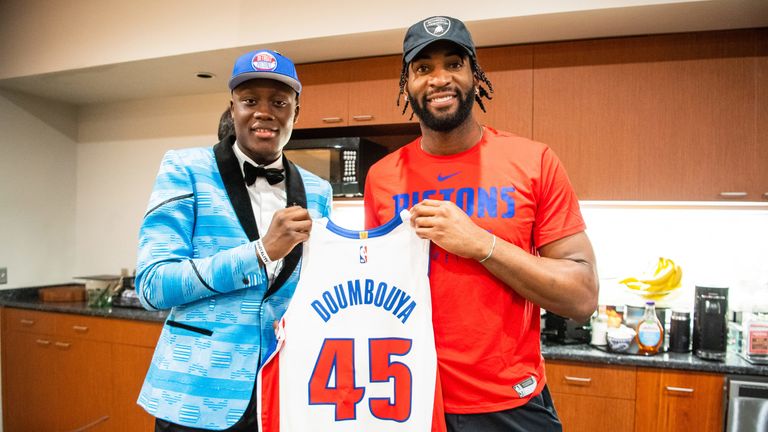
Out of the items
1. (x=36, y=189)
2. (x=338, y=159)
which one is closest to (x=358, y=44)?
(x=338, y=159)

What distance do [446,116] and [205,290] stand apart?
70 cm

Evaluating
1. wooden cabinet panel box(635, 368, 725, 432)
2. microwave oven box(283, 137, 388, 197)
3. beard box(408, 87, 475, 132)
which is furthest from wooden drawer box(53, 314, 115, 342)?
wooden cabinet panel box(635, 368, 725, 432)

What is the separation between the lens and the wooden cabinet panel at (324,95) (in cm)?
276

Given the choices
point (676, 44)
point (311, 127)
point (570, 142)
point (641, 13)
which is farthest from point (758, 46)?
point (311, 127)

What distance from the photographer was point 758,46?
7.34ft

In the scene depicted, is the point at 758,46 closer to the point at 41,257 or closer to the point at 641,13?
the point at 641,13

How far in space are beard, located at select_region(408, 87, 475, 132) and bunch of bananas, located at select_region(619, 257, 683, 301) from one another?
1.75 meters

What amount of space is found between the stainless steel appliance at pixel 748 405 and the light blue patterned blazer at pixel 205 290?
Answer: 1.77 metres

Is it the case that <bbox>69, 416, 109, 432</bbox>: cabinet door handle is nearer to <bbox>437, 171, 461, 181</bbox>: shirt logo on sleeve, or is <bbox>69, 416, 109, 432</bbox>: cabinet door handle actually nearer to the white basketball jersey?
the white basketball jersey

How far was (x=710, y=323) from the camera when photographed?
6.86ft

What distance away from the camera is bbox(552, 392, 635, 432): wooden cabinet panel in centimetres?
206

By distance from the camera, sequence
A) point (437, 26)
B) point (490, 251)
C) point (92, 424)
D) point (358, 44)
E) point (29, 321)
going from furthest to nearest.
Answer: point (29, 321) < point (92, 424) < point (358, 44) < point (437, 26) < point (490, 251)

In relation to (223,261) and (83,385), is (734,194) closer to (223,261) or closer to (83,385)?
(223,261)

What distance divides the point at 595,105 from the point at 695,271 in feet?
3.38
